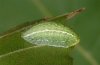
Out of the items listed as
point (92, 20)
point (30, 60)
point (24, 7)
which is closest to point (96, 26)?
point (92, 20)

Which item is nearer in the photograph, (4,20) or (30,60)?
(30,60)

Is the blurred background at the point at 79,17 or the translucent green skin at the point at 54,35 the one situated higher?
the translucent green skin at the point at 54,35

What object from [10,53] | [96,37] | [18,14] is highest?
[10,53]

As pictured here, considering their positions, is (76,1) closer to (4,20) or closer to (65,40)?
(4,20)

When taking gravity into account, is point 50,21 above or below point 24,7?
above

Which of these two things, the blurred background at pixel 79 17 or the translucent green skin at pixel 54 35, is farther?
the blurred background at pixel 79 17
